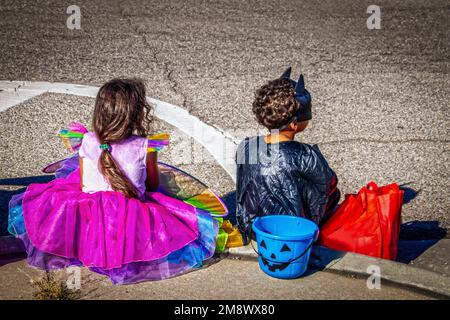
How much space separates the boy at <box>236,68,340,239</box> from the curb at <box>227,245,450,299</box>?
23 cm

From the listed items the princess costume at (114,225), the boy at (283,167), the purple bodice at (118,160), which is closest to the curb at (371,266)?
the boy at (283,167)

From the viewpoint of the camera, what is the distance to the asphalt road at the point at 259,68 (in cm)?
598

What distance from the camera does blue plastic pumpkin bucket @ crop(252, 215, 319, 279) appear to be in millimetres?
3834

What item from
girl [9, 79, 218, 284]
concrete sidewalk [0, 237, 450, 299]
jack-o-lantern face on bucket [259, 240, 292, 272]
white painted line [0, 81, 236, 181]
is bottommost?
concrete sidewalk [0, 237, 450, 299]

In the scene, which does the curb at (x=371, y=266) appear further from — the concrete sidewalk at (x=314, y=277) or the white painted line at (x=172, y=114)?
the white painted line at (x=172, y=114)

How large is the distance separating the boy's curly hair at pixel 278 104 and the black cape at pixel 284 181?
15 centimetres

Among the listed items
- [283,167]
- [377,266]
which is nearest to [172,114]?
[283,167]

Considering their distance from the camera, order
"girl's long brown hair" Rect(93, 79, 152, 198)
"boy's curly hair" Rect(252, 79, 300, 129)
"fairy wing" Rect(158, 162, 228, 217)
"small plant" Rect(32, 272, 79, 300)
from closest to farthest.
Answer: "small plant" Rect(32, 272, 79, 300)
"girl's long brown hair" Rect(93, 79, 152, 198)
"boy's curly hair" Rect(252, 79, 300, 129)
"fairy wing" Rect(158, 162, 228, 217)

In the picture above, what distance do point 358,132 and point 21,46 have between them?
15.0 feet

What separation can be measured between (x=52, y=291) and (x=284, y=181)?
1.64 metres

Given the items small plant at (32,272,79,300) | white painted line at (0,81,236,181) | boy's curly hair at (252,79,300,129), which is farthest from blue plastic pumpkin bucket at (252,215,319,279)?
white painted line at (0,81,236,181)

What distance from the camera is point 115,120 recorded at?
13.5ft

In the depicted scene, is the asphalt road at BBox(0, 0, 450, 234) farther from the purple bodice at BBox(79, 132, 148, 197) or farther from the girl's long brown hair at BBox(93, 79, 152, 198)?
the girl's long brown hair at BBox(93, 79, 152, 198)

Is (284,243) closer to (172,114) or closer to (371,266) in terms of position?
(371,266)
